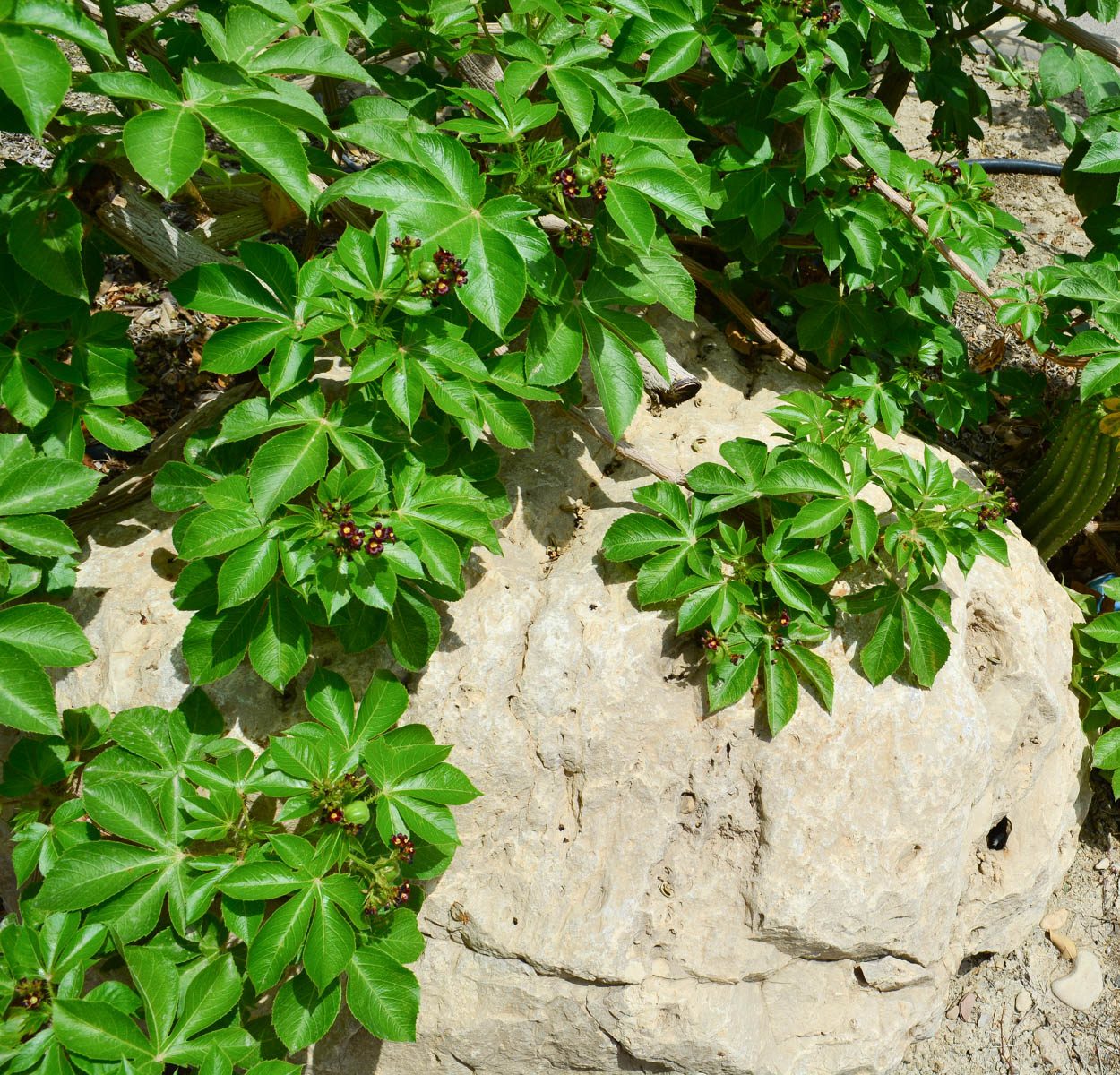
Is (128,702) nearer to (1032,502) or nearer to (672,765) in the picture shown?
(672,765)

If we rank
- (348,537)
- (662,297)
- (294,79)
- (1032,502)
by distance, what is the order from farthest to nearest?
1. (294,79)
2. (1032,502)
3. (662,297)
4. (348,537)

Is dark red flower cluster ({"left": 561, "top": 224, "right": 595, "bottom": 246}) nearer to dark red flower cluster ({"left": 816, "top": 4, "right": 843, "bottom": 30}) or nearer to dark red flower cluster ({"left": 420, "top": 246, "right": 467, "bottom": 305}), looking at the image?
dark red flower cluster ({"left": 420, "top": 246, "right": 467, "bottom": 305})

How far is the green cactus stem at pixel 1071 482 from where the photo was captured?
105 inches

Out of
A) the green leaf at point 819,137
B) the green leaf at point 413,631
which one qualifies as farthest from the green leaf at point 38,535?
the green leaf at point 819,137

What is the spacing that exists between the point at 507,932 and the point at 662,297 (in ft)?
4.85

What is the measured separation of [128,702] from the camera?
84.0 inches

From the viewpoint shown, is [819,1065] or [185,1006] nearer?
[185,1006]

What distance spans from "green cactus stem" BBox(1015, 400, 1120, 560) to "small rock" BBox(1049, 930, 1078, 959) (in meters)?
1.16

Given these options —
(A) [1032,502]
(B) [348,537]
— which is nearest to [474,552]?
(B) [348,537]

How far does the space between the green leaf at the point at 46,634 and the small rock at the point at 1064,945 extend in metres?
2.80

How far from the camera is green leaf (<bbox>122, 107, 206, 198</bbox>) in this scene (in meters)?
1.52

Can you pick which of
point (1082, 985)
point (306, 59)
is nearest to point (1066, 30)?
point (306, 59)

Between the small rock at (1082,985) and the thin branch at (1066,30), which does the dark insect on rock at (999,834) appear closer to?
the small rock at (1082,985)

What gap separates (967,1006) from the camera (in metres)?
2.70
